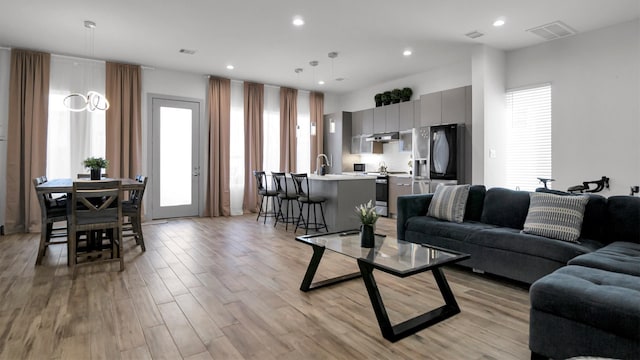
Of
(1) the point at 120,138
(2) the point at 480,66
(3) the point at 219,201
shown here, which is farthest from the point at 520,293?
(1) the point at 120,138

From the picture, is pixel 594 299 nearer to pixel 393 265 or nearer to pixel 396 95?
pixel 393 265

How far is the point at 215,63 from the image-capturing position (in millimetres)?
6250

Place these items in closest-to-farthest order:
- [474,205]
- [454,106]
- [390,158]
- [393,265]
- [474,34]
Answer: [393,265]
[474,205]
[474,34]
[454,106]
[390,158]

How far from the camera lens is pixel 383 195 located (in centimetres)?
718

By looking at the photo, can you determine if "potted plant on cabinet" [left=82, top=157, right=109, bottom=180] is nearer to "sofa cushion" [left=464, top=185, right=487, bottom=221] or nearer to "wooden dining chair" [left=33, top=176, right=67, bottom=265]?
"wooden dining chair" [left=33, top=176, right=67, bottom=265]

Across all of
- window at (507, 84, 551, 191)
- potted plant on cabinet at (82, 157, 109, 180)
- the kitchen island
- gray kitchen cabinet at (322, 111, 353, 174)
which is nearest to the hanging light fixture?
potted plant on cabinet at (82, 157, 109, 180)

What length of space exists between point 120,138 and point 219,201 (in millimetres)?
2134

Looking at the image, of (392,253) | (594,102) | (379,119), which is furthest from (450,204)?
(379,119)

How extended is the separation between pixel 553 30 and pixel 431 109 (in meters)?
2.08

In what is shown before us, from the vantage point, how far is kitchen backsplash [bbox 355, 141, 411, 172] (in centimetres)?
740

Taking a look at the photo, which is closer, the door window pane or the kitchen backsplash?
the door window pane

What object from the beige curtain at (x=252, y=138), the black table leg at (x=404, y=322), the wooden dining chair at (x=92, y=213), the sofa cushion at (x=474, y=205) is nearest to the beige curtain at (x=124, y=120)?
the beige curtain at (x=252, y=138)

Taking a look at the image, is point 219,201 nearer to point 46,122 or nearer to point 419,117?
point 46,122

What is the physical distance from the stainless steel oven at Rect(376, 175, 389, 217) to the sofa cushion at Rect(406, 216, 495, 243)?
3140 mm
